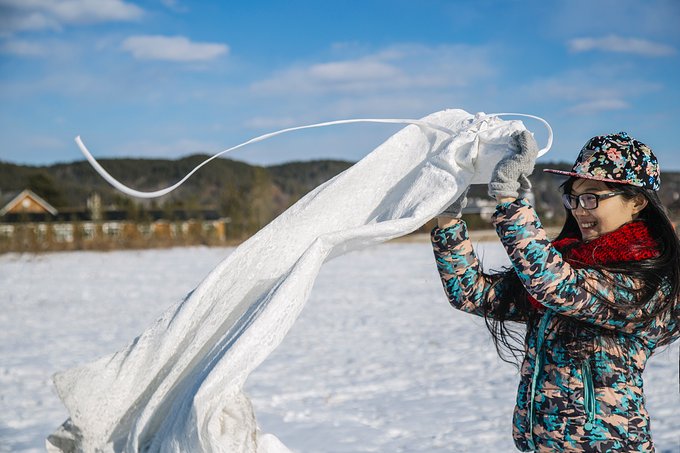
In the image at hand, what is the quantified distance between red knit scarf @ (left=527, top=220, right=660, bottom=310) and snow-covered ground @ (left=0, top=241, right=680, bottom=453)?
2.27 metres

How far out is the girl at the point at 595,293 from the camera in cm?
172

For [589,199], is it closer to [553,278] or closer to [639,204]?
[639,204]

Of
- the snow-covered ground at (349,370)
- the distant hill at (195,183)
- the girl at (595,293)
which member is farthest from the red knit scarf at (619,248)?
the distant hill at (195,183)

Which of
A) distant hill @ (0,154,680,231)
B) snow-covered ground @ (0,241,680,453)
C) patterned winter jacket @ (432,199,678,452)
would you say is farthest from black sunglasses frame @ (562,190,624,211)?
distant hill @ (0,154,680,231)

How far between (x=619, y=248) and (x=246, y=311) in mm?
1136

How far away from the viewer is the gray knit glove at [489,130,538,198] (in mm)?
1731

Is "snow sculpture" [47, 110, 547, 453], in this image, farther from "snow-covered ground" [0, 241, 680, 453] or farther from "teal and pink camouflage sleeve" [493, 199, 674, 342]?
"snow-covered ground" [0, 241, 680, 453]

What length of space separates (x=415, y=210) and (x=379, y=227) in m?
0.12

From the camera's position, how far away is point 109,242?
84.4 feet

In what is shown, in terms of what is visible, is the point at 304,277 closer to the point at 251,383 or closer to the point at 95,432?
the point at 95,432

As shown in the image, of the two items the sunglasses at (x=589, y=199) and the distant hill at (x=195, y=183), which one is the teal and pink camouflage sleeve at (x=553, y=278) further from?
the distant hill at (x=195, y=183)

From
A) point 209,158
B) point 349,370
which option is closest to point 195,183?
point 349,370

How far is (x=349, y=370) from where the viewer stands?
582 cm

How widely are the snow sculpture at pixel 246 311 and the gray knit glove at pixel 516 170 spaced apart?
0.12m
